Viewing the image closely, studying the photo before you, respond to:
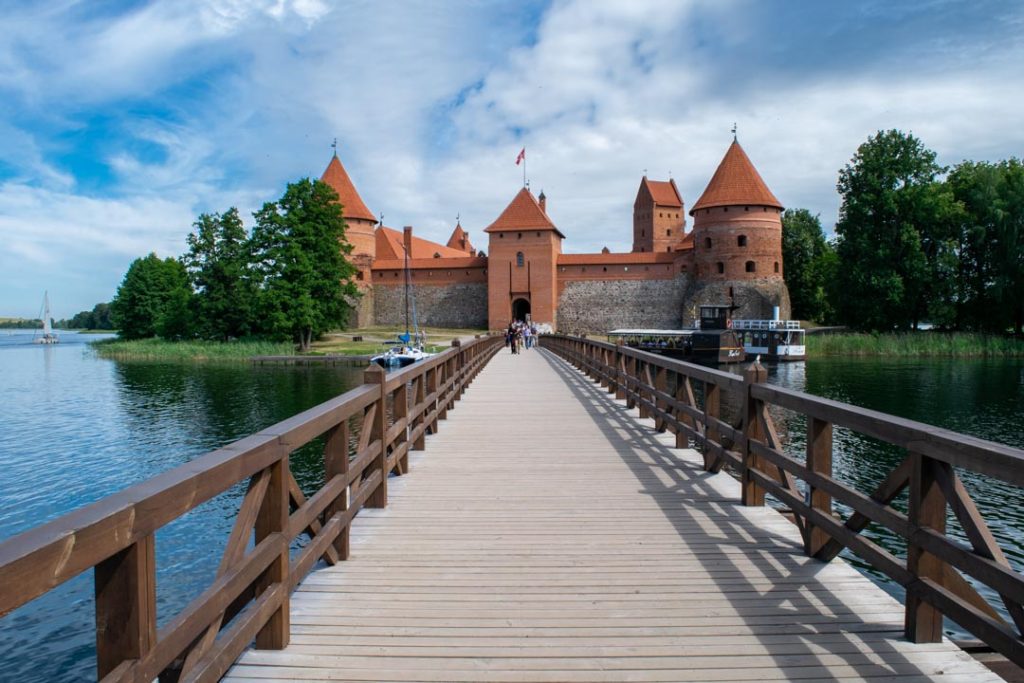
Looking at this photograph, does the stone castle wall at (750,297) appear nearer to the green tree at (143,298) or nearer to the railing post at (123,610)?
the green tree at (143,298)

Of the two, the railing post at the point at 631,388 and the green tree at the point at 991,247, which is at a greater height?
the green tree at the point at 991,247

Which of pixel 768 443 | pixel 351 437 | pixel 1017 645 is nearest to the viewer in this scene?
pixel 1017 645

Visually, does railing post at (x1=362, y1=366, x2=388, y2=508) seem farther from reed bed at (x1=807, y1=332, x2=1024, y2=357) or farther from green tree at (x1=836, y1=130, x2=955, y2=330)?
green tree at (x1=836, y1=130, x2=955, y2=330)

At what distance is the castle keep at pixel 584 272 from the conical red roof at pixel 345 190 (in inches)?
2.8

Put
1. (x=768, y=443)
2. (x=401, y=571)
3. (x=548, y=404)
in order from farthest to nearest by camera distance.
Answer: (x=548, y=404) < (x=768, y=443) < (x=401, y=571)

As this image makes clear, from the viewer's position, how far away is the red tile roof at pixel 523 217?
4438 centimetres

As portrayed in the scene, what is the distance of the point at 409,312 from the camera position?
4697cm

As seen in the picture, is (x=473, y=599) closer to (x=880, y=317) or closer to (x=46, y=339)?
(x=880, y=317)

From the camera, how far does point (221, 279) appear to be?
3953 cm

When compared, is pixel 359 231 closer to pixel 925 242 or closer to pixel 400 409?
pixel 925 242

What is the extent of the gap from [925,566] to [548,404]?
736 centimetres

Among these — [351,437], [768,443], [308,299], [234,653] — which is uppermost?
[308,299]

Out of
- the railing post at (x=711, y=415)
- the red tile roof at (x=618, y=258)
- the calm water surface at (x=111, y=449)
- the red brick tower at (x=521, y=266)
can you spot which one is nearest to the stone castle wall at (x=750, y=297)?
the red tile roof at (x=618, y=258)

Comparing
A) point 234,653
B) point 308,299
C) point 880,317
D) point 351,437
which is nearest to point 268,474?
point 234,653
